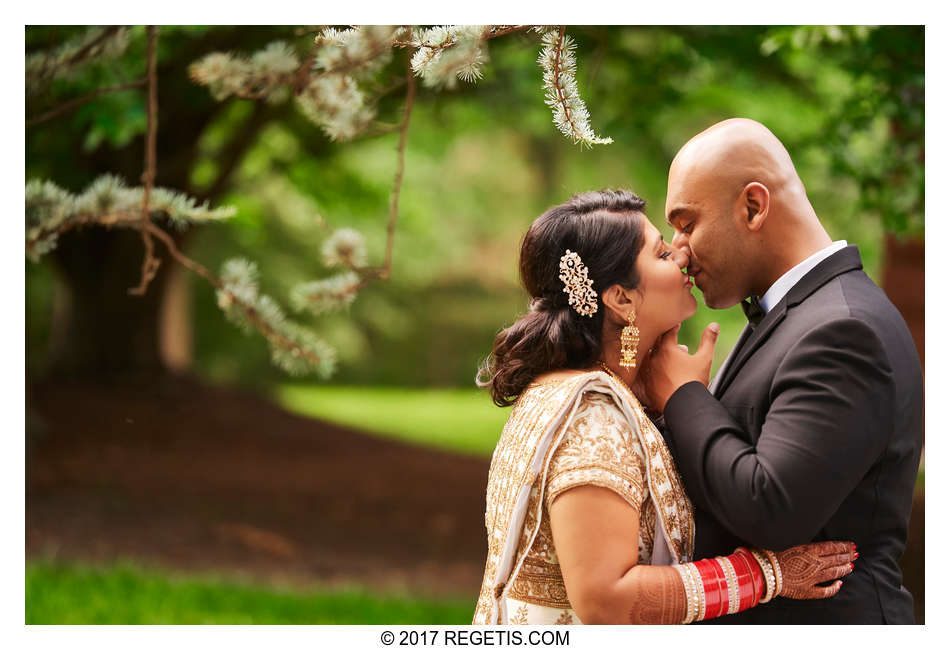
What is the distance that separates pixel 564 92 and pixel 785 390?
35.2 inches

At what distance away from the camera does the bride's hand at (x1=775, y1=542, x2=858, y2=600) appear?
1.99 m

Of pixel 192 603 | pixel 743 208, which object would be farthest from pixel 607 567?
pixel 192 603

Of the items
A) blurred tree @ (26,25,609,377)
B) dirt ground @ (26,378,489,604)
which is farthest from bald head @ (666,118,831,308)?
dirt ground @ (26,378,489,604)

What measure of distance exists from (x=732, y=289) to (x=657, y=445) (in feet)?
1.68

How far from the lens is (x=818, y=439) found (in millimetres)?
1833

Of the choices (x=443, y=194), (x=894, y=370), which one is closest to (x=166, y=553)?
(x=894, y=370)

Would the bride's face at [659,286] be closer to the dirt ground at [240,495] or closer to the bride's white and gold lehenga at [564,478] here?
the bride's white and gold lehenga at [564,478]

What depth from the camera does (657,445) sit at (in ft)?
6.59

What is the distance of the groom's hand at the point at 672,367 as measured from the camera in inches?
83.2

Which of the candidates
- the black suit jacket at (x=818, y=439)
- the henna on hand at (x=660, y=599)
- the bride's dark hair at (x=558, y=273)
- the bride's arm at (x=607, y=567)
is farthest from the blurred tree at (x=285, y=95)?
the henna on hand at (x=660, y=599)

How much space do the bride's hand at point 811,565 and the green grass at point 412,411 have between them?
9.70 m

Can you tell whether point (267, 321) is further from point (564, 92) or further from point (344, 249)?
point (564, 92)

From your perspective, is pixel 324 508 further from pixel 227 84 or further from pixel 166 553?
pixel 227 84
